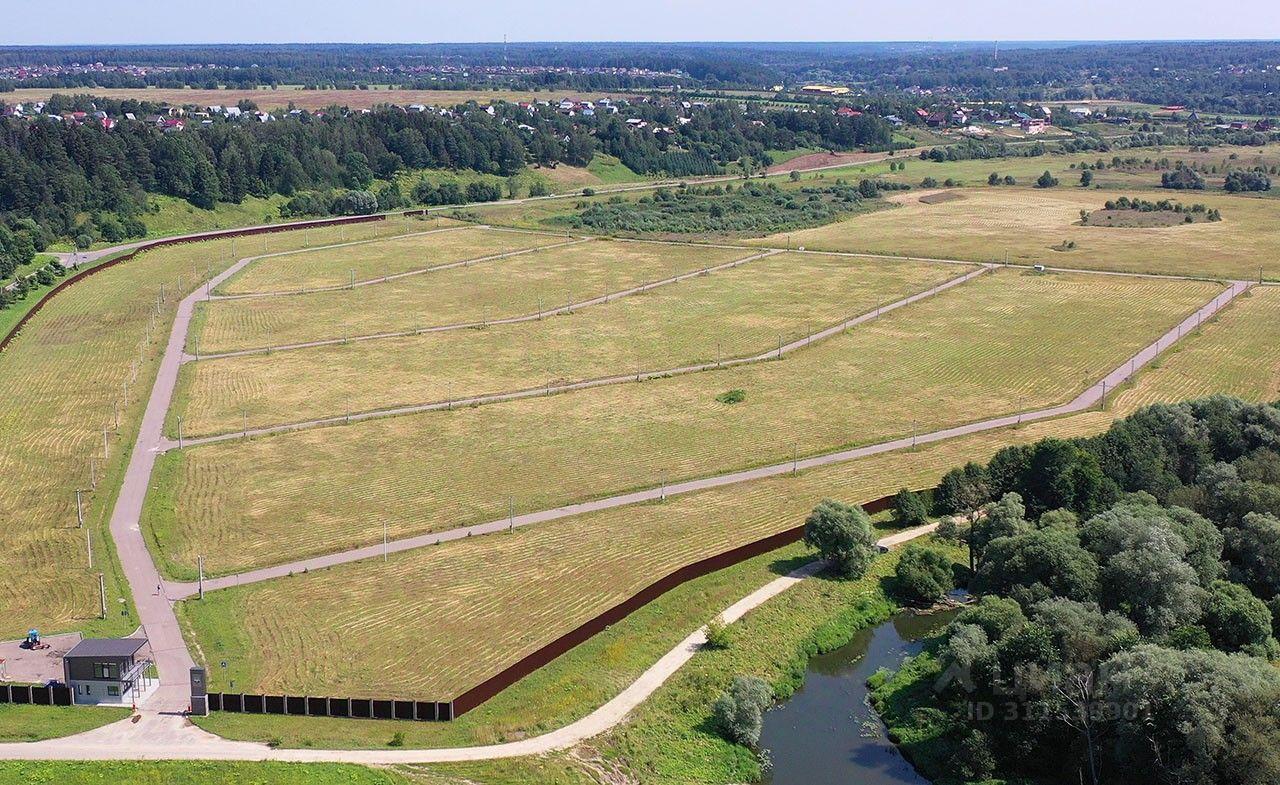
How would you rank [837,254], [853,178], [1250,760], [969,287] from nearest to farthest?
[1250,760] → [969,287] → [837,254] → [853,178]

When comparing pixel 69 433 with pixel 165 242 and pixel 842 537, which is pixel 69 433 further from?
pixel 165 242

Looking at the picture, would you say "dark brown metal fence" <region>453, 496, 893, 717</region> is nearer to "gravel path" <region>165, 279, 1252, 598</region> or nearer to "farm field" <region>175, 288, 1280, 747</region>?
"farm field" <region>175, 288, 1280, 747</region>

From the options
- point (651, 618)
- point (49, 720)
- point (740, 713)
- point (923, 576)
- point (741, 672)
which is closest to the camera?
point (49, 720)

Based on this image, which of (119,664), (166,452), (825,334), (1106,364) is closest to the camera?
(119,664)

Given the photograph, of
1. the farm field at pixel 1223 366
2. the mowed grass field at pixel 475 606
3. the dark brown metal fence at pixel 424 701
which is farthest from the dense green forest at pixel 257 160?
the farm field at pixel 1223 366

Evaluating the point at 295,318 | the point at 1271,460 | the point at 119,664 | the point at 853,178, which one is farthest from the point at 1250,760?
the point at 853,178

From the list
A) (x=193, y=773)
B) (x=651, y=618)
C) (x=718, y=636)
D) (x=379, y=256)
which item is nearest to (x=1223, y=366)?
(x=718, y=636)

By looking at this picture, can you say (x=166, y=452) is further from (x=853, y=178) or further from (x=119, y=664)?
(x=853, y=178)
